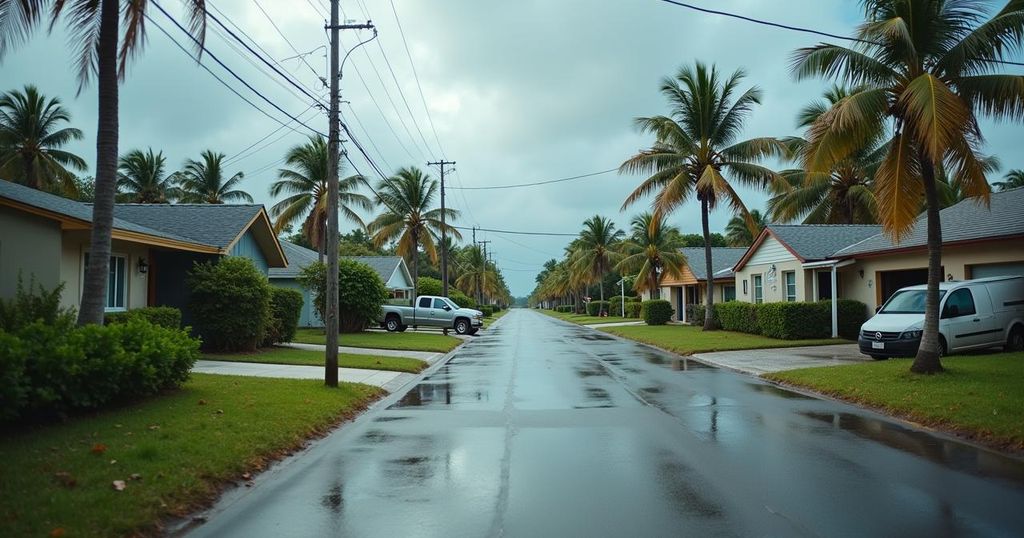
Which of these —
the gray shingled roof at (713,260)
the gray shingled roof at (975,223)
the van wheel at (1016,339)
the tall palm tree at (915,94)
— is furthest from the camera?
the gray shingled roof at (713,260)

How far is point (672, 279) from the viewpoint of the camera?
4838 centimetres

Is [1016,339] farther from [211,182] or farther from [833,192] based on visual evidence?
[211,182]

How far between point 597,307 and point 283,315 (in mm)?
49628

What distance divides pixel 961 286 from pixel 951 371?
4.74 metres

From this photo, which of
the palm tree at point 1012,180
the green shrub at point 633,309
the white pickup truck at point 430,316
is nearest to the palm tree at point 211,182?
the white pickup truck at point 430,316

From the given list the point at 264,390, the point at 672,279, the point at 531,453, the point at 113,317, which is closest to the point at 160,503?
the point at 531,453

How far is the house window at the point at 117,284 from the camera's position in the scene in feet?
57.5

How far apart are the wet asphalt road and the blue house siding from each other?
12.9m

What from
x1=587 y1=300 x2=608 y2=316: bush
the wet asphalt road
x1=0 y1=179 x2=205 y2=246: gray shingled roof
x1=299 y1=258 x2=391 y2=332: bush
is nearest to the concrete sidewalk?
the wet asphalt road

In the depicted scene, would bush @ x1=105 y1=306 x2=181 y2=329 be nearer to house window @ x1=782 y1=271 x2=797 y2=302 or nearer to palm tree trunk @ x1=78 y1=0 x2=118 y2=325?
palm tree trunk @ x1=78 y1=0 x2=118 y2=325

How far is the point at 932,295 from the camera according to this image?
12.9m

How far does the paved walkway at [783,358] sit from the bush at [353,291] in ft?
45.9

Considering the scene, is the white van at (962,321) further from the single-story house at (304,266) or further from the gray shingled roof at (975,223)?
the single-story house at (304,266)

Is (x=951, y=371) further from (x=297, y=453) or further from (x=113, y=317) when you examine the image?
(x=113, y=317)
